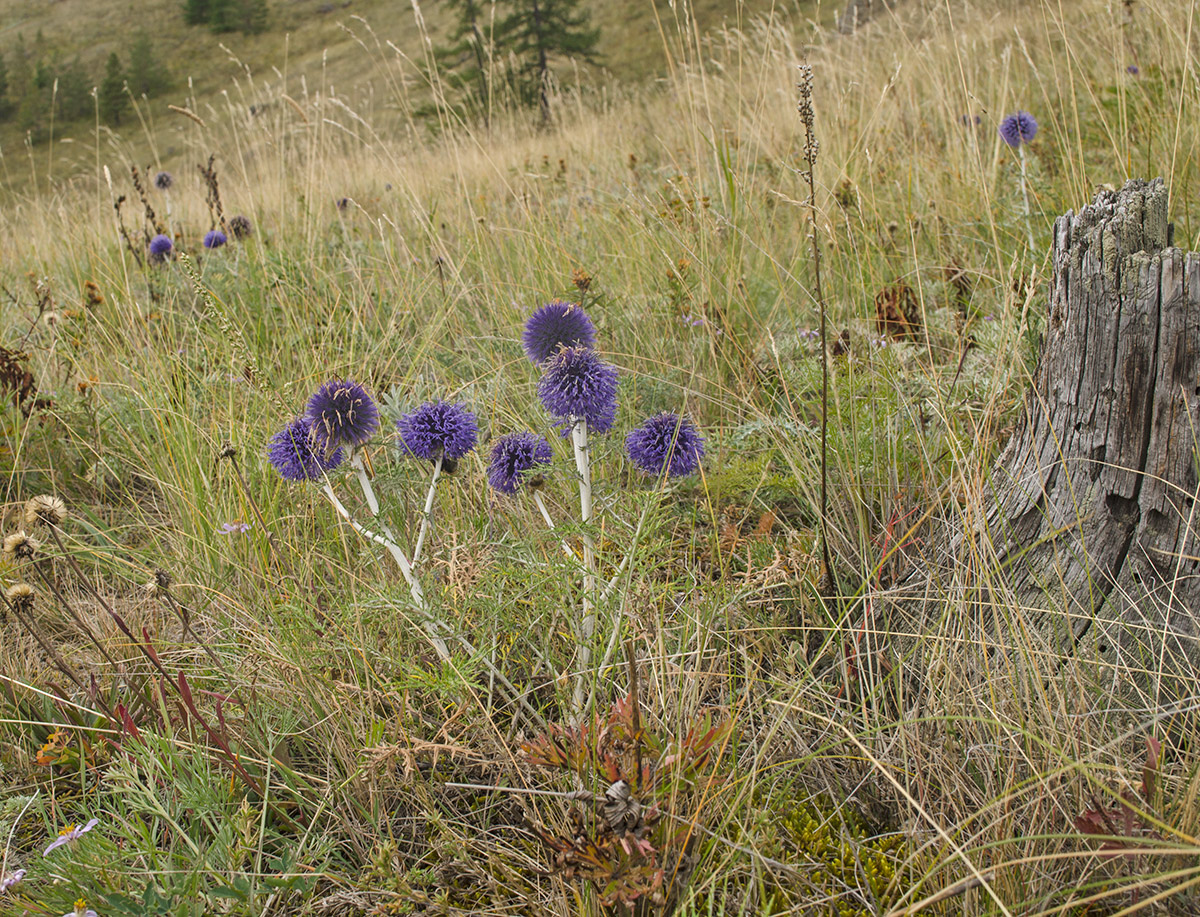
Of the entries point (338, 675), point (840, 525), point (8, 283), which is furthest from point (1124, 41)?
point (8, 283)

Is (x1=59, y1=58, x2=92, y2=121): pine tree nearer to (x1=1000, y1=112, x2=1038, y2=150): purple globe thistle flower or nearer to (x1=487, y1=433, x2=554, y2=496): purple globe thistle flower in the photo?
(x1=1000, y1=112, x2=1038, y2=150): purple globe thistle flower

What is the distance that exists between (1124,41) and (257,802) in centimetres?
708

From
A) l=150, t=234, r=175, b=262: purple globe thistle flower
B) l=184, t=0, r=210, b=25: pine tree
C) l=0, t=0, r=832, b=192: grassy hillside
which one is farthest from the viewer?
l=184, t=0, r=210, b=25: pine tree

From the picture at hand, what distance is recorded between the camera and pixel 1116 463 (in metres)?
1.72

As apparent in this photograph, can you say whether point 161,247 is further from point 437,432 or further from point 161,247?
point 437,432

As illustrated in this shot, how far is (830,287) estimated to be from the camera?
11.4 ft

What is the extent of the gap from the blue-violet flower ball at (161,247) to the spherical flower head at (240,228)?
0.36 meters

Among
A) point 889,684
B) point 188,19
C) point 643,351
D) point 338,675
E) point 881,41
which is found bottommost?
point 889,684

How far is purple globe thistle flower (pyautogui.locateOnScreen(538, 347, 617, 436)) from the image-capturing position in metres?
1.80

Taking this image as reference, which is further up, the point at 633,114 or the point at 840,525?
the point at 633,114

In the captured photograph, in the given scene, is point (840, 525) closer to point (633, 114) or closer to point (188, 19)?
point (633, 114)

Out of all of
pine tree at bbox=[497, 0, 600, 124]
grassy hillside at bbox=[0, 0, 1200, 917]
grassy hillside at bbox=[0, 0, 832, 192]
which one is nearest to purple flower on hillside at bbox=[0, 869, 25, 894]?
grassy hillside at bbox=[0, 0, 1200, 917]

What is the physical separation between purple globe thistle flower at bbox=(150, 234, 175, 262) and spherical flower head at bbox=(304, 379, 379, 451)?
10.9 ft

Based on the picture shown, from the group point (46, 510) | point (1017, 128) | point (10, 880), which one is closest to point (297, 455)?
point (46, 510)
